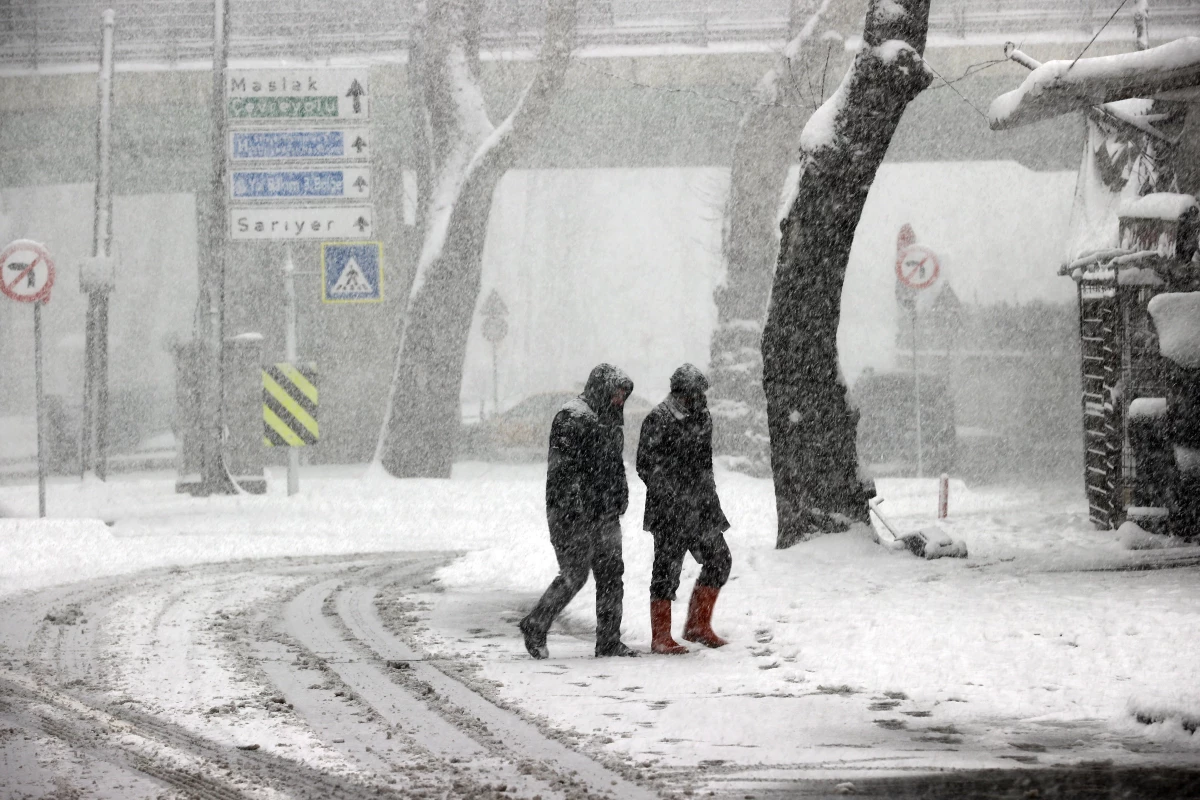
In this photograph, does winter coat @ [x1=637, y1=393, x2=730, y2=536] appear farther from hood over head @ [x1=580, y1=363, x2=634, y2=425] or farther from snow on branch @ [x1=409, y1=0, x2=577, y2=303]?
snow on branch @ [x1=409, y1=0, x2=577, y2=303]

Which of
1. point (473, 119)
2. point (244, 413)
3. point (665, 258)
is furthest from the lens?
point (665, 258)

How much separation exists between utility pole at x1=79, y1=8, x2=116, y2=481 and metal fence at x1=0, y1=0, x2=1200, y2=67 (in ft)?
11.6

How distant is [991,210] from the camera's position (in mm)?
38031

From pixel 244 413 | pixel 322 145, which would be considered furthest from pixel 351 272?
pixel 244 413

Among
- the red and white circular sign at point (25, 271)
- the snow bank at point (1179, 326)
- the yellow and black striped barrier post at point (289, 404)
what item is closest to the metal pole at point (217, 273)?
the yellow and black striped barrier post at point (289, 404)

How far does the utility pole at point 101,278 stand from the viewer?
85.7 feet

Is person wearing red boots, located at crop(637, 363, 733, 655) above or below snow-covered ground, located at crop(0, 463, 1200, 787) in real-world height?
above

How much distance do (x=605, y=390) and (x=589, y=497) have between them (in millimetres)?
569

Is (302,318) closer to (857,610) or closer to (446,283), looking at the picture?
(446,283)

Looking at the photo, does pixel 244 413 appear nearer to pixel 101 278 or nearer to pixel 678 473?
pixel 101 278

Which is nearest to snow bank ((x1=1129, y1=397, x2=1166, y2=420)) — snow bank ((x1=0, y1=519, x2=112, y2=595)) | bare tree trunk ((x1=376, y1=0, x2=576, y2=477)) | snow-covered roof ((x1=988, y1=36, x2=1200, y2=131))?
snow-covered roof ((x1=988, y1=36, x2=1200, y2=131))

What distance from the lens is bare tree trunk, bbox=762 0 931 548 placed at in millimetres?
12047

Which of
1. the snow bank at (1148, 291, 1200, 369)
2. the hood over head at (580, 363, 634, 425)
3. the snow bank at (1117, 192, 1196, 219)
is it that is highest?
the snow bank at (1117, 192, 1196, 219)

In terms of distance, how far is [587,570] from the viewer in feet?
28.3
